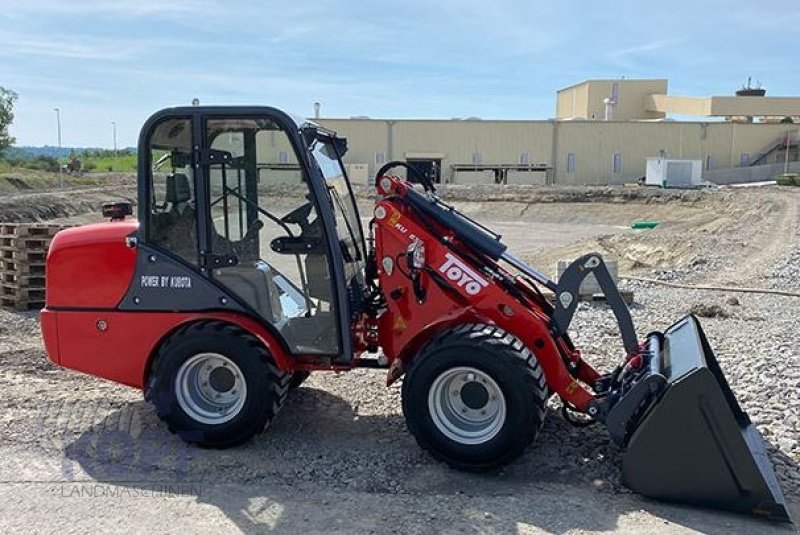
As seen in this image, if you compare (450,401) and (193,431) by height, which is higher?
(450,401)

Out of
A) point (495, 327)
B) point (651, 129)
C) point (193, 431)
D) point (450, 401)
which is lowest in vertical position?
point (193, 431)

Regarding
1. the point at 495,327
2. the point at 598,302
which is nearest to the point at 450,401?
the point at 495,327

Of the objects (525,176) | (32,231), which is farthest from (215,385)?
(525,176)

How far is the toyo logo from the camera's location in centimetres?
493

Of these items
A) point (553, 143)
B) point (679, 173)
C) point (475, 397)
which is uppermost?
point (553, 143)

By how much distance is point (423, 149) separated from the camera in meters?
51.6

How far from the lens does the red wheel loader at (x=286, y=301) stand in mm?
4797

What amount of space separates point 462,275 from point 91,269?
268 centimetres

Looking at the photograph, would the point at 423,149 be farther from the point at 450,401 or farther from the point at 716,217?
the point at 450,401

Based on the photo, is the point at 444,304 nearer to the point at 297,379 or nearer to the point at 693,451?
the point at 297,379

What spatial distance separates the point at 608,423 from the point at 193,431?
280cm

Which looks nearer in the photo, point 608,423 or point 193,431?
point 608,423

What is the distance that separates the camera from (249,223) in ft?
17.0

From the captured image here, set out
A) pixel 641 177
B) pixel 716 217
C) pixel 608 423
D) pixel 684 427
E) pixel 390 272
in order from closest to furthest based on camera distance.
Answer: pixel 684 427 < pixel 608 423 < pixel 390 272 < pixel 716 217 < pixel 641 177
